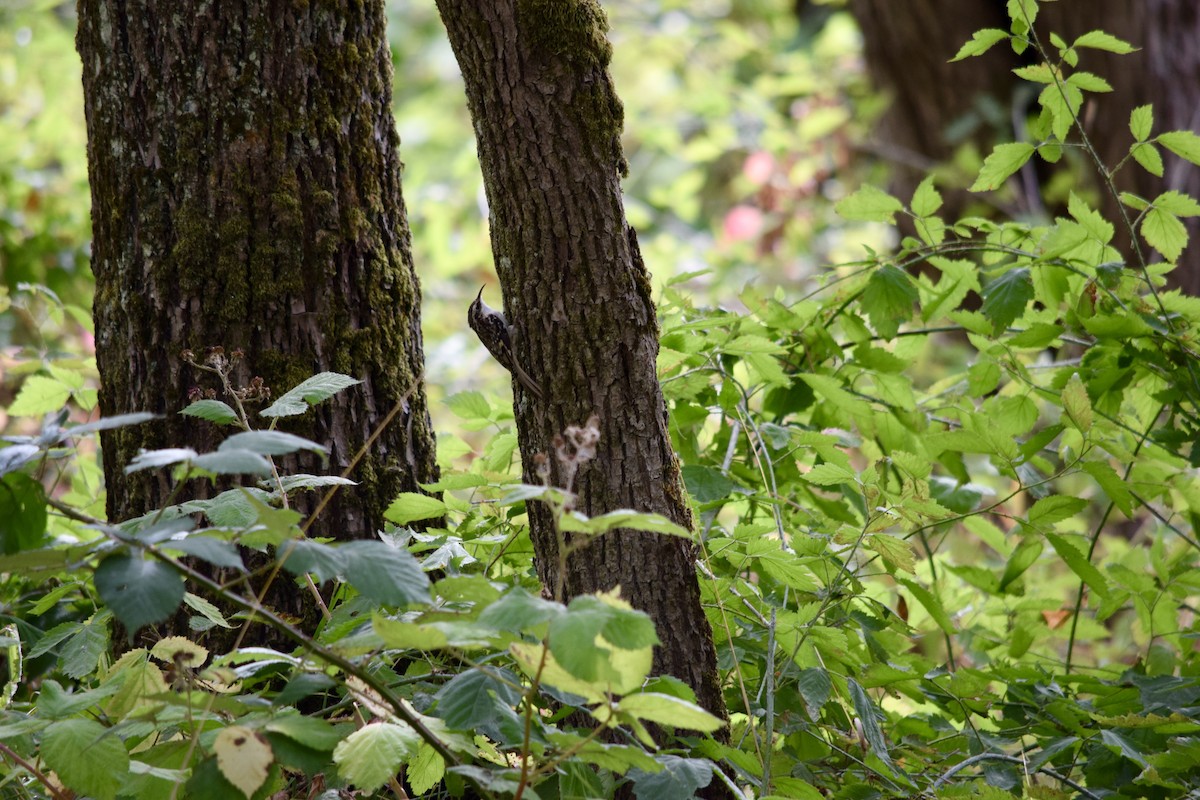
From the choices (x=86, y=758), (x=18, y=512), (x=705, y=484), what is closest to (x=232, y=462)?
(x=18, y=512)

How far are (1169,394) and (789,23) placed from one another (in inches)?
241

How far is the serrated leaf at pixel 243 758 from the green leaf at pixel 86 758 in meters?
0.14

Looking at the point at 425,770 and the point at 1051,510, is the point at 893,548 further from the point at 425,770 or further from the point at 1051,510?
the point at 425,770

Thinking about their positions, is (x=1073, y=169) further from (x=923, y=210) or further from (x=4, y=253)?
(x=4, y=253)

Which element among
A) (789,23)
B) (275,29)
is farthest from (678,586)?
(789,23)

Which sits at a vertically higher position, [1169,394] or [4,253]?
[4,253]

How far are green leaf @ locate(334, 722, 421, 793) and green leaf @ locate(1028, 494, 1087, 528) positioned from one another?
32.8 inches

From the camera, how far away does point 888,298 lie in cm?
140

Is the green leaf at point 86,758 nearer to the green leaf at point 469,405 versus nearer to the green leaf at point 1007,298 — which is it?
the green leaf at point 469,405

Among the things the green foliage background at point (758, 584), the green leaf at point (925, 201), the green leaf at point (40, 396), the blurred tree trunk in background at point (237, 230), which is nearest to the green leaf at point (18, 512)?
the green foliage background at point (758, 584)

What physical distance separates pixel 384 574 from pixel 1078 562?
928mm

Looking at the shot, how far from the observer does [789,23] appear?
6.89 metres

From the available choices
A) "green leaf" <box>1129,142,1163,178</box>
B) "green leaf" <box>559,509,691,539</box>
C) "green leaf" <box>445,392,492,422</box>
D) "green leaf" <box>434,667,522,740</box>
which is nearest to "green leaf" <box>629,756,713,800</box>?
"green leaf" <box>434,667,522,740</box>

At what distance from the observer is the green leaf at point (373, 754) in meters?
0.74
